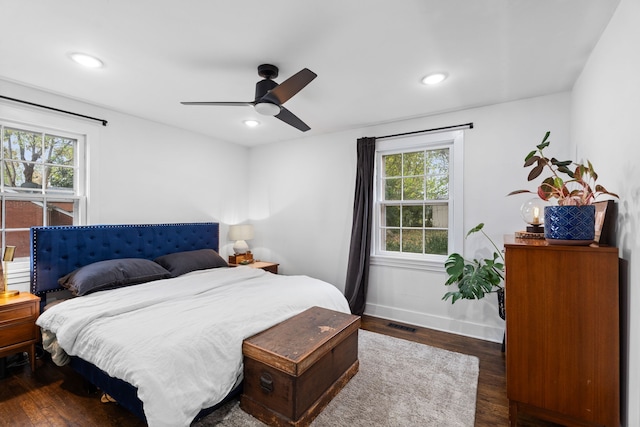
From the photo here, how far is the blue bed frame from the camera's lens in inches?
104

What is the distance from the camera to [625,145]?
5.10 ft

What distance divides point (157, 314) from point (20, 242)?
6.19ft

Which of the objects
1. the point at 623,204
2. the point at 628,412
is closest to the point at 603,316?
the point at 628,412

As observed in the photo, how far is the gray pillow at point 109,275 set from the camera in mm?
2555

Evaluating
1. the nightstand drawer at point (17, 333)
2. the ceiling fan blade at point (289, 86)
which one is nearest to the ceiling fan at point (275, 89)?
the ceiling fan blade at point (289, 86)

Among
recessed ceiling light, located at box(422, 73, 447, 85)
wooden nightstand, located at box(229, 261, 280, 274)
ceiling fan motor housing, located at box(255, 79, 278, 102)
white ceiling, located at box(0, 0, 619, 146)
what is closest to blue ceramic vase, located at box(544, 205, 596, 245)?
white ceiling, located at box(0, 0, 619, 146)

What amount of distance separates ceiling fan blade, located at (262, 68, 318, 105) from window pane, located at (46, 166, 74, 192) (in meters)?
2.47

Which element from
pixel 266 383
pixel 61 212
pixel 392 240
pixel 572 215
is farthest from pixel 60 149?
pixel 572 215

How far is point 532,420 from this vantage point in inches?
74.4

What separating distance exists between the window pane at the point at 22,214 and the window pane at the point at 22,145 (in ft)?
1.39

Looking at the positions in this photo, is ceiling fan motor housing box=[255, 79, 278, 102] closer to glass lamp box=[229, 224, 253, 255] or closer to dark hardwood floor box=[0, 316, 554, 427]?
dark hardwood floor box=[0, 316, 554, 427]

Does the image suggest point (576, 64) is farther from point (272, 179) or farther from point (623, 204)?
point (272, 179)

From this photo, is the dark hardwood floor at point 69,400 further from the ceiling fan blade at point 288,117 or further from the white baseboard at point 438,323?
the ceiling fan blade at point 288,117

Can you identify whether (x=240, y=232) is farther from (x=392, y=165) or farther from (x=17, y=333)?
(x=17, y=333)
